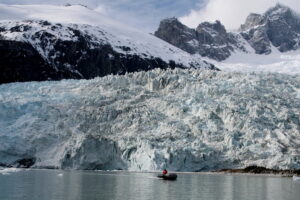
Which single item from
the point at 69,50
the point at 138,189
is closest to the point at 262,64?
the point at 69,50

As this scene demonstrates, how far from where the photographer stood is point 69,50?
4171 inches

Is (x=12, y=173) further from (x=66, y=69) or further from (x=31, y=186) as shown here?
(x=66, y=69)

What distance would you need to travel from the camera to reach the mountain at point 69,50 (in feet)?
322

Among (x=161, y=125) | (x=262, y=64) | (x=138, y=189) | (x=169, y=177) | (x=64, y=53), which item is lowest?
(x=138, y=189)

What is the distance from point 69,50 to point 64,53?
154cm

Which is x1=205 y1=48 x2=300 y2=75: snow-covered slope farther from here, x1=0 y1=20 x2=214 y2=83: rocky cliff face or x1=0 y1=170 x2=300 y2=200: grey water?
x1=0 y1=170 x2=300 y2=200: grey water

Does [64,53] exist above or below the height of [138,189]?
above

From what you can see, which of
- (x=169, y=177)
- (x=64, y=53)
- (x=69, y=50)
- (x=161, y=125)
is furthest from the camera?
(x=69, y=50)

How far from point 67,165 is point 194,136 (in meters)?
14.1

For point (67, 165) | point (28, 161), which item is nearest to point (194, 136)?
point (67, 165)

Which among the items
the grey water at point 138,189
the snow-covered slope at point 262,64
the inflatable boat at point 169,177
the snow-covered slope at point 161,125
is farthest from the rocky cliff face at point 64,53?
the grey water at point 138,189

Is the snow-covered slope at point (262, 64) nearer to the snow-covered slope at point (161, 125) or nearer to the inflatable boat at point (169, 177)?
the snow-covered slope at point (161, 125)

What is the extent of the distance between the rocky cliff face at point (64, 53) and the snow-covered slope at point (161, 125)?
30516 mm

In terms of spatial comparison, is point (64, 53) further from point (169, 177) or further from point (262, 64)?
point (262, 64)
